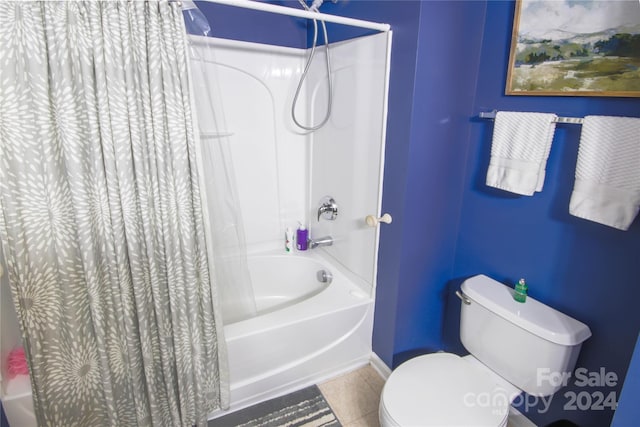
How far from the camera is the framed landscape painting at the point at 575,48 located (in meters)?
1.16

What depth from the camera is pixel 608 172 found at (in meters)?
1.17

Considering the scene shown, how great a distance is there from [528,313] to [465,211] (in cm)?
58

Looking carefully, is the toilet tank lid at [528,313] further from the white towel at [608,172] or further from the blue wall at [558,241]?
the white towel at [608,172]

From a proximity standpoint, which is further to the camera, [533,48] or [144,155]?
[533,48]

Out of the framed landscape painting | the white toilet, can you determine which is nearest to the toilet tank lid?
the white toilet

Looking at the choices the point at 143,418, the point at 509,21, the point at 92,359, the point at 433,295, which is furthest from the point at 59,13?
the point at 433,295

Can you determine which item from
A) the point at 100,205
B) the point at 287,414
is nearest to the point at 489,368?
the point at 287,414

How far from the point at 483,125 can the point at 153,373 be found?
1.77 m

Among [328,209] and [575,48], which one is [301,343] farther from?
[575,48]

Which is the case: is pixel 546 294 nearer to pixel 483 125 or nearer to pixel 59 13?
pixel 483 125

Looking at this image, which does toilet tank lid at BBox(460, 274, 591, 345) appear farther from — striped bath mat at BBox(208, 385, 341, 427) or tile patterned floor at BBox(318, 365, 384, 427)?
striped bath mat at BBox(208, 385, 341, 427)

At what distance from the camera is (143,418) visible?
1.42 metres

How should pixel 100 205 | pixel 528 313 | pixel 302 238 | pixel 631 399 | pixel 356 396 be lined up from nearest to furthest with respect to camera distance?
pixel 631 399 < pixel 100 205 < pixel 528 313 < pixel 356 396 < pixel 302 238

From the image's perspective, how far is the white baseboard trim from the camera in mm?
1952
